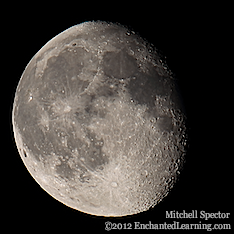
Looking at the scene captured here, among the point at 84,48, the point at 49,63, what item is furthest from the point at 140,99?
the point at 49,63

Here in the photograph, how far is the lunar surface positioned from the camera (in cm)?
259

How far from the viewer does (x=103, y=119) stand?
8.42 ft

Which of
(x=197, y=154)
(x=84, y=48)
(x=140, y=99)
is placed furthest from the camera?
(x=197, y=154)

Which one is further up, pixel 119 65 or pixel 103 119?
pixel 119 65

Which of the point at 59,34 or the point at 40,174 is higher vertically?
the point at 59,34

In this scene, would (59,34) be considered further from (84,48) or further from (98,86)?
(98,86)

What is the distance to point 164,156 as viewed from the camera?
275cm

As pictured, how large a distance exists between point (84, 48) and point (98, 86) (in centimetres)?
45

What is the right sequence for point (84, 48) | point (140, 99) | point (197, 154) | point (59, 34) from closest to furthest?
1. point (140, 99)
2. point (84, 48)
3. point (197, 154)
4. point (59, 34)

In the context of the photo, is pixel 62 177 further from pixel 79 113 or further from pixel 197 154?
pixel 197 154

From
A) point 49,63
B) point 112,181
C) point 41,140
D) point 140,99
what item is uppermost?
point 49,63

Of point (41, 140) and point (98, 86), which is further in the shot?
point (41, 140)

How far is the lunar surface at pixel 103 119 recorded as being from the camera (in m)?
2.59

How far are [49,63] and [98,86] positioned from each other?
0.61 metres
